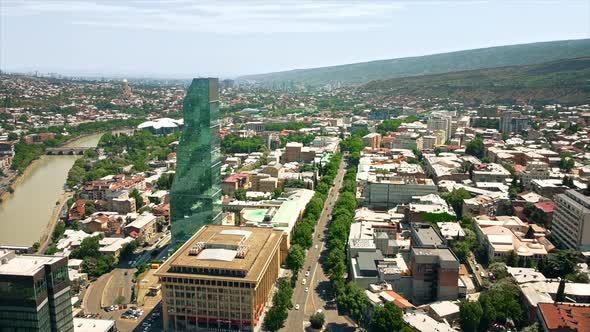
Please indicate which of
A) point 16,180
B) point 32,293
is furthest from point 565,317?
point 16,180

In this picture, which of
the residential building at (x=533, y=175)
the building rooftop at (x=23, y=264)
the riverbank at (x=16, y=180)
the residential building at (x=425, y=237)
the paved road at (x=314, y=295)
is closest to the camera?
the building rooftop at (x=23, y=264)

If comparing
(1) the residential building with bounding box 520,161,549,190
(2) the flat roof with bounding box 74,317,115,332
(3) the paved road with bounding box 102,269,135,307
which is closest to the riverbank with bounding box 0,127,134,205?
(3) the paved road with bounding box 102,269,135,307

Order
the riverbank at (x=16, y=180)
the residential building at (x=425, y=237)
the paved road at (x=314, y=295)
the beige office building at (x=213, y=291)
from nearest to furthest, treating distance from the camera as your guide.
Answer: the beige office building at (x=213, y=291)
the paved road at (x=314, y=295)
the residential building at (x=425, y=237)
the riverbank at (x=16, y=180)

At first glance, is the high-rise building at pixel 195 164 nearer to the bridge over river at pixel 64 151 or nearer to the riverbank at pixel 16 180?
the riverbank at pixel 16 180

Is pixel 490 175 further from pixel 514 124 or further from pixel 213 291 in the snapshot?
pixel 514 124

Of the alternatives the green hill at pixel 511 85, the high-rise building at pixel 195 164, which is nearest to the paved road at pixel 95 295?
the high-rise building at pixel 195 164

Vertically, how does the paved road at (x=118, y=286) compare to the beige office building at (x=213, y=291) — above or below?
below
